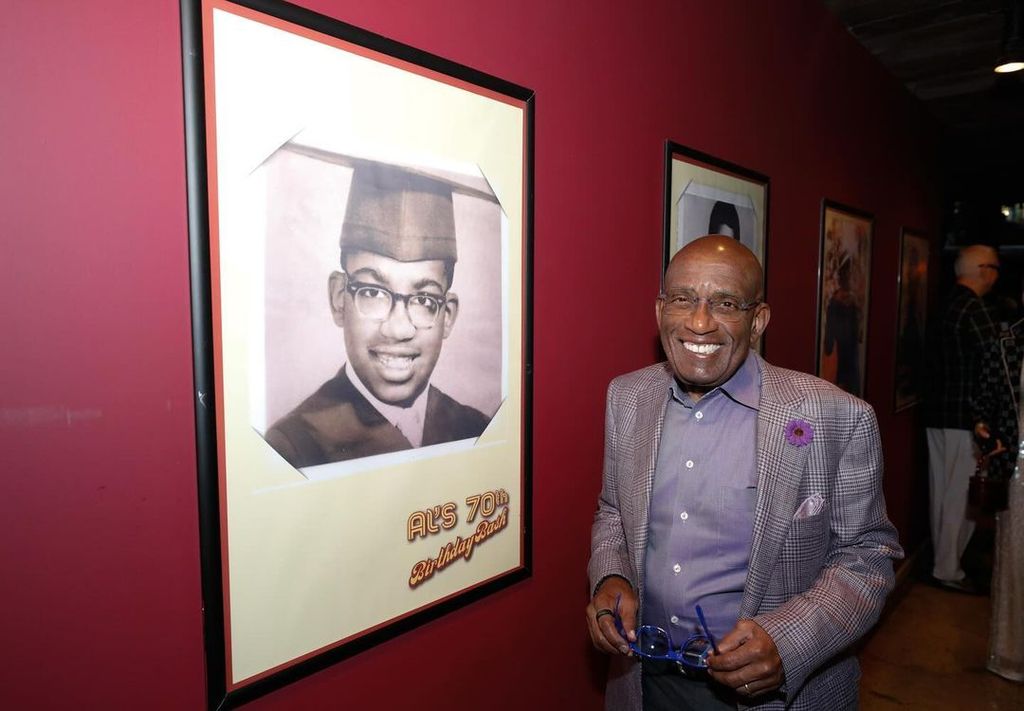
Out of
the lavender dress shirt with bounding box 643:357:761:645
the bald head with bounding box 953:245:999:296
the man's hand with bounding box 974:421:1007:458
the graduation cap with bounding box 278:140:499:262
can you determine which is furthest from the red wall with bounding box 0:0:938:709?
the bald head with bounding box 953:245:999:296

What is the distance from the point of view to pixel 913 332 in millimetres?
4758

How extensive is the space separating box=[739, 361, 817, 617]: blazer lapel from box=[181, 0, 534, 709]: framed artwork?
625mm

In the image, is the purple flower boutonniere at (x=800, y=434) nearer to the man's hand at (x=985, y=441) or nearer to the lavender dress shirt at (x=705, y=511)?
the lavender dress shirt at (x=705, y=511)

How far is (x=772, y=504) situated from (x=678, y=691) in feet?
1.73

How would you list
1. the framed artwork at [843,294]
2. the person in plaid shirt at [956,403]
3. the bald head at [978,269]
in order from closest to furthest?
the framed artwork at [843,294] < the person in plaid shirt at [956,403] < the bald head at [978,269]

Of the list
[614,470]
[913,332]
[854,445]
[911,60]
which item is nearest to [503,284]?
[614,470]

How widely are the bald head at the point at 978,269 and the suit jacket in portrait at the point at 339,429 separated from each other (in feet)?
15.0

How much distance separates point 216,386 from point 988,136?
7275mm

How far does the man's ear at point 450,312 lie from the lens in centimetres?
143

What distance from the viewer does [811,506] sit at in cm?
135

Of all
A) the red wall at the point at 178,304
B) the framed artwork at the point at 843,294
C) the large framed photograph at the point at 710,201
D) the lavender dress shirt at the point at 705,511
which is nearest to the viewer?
the red wall at the point at 178,304

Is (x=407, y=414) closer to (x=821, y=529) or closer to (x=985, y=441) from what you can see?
(x=821, y=529)

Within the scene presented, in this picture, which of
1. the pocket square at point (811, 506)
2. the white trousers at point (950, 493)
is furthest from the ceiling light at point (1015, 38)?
the pocket square at point (811, 506)

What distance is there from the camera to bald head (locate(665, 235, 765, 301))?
1437 mm
